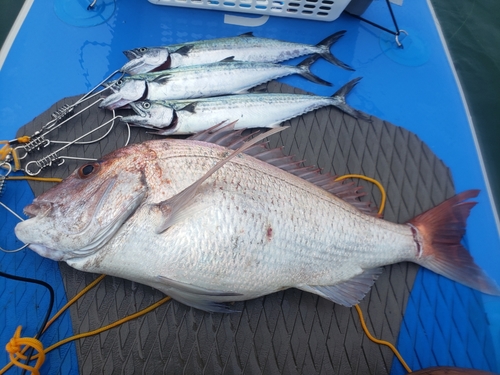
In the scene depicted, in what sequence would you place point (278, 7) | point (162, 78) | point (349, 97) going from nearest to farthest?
1. point (162, 78)
2. point (349, 97)
3. point (278, 7)

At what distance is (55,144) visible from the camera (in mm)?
1787

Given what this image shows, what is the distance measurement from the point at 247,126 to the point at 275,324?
41.3 inches

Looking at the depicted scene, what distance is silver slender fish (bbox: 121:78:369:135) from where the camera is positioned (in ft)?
5.80

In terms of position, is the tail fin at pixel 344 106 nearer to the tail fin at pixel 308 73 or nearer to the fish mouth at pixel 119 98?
the tail fin at pixel 308 73

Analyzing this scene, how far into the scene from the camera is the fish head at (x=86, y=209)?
3.92ft

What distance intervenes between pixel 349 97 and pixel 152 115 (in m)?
1.21

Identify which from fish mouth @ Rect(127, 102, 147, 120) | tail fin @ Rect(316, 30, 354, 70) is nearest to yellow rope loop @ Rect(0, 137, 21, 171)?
fish mouth @ Rect(127, 102, 147, 120)

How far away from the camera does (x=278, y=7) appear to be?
89.0 inches

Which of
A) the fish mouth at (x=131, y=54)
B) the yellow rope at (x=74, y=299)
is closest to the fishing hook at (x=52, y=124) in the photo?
the fish mouth at (x=131, y=54)

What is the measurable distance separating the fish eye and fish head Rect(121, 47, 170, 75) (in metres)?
0.94

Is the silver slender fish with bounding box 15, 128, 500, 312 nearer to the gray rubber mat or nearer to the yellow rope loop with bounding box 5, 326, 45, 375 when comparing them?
the gray rubber mat

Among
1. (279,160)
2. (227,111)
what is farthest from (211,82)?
(279,160)

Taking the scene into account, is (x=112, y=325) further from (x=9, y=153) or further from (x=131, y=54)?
(x=131, y=54)

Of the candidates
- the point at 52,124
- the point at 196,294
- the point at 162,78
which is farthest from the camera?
the point at 162,78
